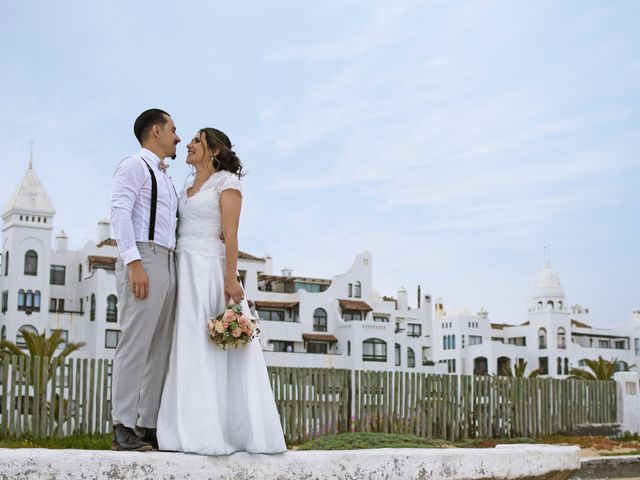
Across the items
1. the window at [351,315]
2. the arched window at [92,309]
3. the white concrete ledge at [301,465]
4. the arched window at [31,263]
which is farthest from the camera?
the window at [351,315]

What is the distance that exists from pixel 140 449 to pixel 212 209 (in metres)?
1.40

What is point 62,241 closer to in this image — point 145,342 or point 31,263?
point 31,263

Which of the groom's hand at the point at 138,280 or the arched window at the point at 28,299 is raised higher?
the arched window at the point at 28,299

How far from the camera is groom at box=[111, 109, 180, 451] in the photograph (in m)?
5.02

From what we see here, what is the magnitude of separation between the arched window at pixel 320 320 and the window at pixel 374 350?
2.90 metres

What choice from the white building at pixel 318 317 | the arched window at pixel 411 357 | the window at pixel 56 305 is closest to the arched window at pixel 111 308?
the white building at pixel 318 317

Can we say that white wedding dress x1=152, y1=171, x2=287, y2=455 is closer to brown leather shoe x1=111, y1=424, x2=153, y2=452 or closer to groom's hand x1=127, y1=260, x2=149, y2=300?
brown leather shoe x1=111, y1=424, x2=153, y2=452

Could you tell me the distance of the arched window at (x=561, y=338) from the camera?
71.1 metres

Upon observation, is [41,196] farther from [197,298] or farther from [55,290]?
[197,298]

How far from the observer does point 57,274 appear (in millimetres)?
50938

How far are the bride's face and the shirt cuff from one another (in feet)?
2.37

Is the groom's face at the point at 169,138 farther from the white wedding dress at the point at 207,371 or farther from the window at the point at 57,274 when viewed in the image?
the window at the point at 57,274

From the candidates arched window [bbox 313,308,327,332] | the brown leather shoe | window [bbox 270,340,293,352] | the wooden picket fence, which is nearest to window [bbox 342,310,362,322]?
arched window [bbox 313,308,327,332]

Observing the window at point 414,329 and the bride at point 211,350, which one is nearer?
the bride at point 211,350
